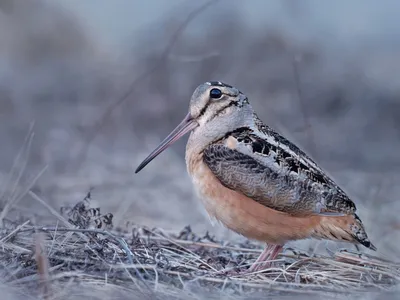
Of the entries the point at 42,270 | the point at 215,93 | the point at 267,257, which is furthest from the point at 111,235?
the point at 215,93

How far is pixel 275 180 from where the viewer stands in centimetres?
598

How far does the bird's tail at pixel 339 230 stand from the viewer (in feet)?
19.9

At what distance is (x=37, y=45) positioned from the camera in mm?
16531

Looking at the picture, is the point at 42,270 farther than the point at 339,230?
No

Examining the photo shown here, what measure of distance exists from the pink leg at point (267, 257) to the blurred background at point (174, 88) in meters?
1.20

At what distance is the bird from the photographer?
5.96 m

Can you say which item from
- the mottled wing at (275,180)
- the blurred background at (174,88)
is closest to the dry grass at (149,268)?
the mottled wing at (275,180)

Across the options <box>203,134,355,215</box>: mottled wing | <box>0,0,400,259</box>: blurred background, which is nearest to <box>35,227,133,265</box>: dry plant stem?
<box>203,134,355,215</box>: mottled wing

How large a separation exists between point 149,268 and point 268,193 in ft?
3.00

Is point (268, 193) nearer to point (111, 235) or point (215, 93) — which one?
point (215, 93)

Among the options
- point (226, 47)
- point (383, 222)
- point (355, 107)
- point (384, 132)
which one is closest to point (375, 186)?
point (383, 222)

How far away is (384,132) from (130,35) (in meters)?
5.83

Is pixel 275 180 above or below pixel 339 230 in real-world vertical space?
above

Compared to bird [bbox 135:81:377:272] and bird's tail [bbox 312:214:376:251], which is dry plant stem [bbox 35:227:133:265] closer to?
bird [bbox 135:81:377:272]
